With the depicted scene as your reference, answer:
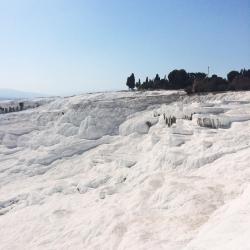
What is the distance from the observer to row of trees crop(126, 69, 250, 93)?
41.0 metres

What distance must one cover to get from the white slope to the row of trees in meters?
6.87

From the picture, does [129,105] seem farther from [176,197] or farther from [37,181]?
[176,197]

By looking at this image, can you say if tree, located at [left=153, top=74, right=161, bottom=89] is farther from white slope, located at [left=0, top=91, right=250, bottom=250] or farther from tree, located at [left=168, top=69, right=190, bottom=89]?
white slope, located at [left=0, top=91, right=250, bottom=250]

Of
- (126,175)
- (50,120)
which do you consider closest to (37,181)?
(126,175)

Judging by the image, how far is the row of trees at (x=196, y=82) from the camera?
4103 cm

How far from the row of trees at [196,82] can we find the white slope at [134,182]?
270 inches

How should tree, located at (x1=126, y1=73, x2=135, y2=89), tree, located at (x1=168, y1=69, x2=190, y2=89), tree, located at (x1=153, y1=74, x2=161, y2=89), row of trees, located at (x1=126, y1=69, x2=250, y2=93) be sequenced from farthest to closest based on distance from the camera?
1. tree, located at (x1=126, y1=73, x2=135, y2=89)
2. tree, located at (x1=153, y1=74, x2=161, y2=89)
3. tree, located at (x1=168, y1=69, x2=190, y2=89)
4. row of trees, located at (x1=126, y1=69, x2=250, y2=93)

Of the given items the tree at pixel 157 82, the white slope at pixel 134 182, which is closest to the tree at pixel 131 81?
the tree at pixel 157 82

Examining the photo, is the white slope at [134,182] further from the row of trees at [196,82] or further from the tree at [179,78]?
the tree at [179,78]

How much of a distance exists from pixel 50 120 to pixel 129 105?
30.7 ft

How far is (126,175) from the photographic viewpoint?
68.4ft

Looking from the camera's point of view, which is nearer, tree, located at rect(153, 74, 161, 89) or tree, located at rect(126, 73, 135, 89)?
tree, located at rect(153, 74, 161, 89)

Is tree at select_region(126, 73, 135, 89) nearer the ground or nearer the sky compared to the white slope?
nearer the sky

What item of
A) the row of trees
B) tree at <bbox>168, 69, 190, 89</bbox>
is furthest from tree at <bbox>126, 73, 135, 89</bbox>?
tree at <bbox>168, 69, 190, 89</bbox>
